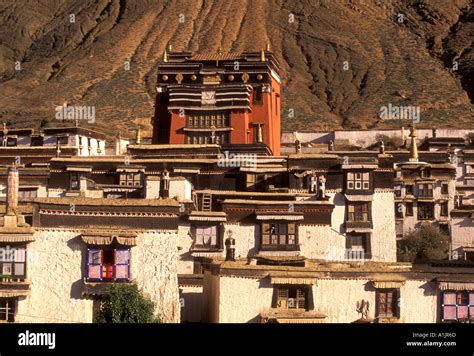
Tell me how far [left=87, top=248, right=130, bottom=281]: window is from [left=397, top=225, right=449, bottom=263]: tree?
22.7 m

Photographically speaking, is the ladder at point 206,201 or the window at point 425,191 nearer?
the ladder at point 206,201

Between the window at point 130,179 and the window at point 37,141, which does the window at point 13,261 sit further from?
the window at point 37,141

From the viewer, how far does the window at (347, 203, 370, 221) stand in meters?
49.8

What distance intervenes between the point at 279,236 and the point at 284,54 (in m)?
108

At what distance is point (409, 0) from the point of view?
174375 millimetres

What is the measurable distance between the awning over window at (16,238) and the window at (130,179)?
15.7 metres

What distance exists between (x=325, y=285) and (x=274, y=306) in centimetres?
201

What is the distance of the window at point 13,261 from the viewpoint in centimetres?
3769

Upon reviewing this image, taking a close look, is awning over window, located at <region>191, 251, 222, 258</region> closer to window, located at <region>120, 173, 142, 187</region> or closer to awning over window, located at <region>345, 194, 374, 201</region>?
awning over window, located at <region>345, 194, 374, 201</region>

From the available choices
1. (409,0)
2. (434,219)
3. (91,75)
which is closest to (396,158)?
(434,219)

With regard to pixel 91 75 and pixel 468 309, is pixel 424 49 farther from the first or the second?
pixel 468 309

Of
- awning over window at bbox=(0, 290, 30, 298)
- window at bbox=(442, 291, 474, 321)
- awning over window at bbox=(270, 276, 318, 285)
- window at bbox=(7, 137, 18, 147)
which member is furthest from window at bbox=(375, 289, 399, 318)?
window at bbox=(7, 137, 18, 147)

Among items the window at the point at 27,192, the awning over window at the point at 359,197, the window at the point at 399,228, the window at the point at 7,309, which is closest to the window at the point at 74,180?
the window at the point at 27,192
